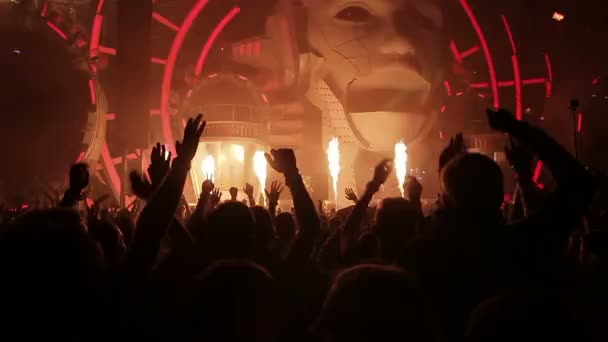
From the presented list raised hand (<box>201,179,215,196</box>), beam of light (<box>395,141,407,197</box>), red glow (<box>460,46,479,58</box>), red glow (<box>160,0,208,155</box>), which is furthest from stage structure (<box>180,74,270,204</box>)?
raised hand (<box>201,179,215,196</box>)

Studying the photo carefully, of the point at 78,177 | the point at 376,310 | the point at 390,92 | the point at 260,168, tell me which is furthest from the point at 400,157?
the point at 376,310

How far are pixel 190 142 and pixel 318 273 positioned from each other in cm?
83

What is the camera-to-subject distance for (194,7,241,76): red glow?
70.5 ft

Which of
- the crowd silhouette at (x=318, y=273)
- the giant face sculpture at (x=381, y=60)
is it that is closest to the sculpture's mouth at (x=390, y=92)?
the giant face sculpture at (x=381, y=60)

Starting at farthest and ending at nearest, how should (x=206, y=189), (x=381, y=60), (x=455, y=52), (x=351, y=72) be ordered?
(x=351, y=72)
(x=455, y=52)
(x=381, y=60)
(x=206, y=189)

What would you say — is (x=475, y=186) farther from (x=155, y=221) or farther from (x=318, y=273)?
(x=155, y=221)

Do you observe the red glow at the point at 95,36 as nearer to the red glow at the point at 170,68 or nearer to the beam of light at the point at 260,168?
the red glow at the point at 170,68

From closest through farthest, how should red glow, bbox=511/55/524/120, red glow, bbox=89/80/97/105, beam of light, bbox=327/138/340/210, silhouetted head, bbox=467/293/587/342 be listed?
1. silhouetted head, bbox=467/293/587/342
2. red glow, bbox=89/80/97/105
3. red glow, bbox=511/55/524/120
4. beam of light, bbox=327/138/340/210

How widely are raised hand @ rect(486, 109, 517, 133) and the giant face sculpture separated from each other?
20130 millimetres

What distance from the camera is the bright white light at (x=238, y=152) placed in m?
23.1

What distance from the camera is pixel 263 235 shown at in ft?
10.8

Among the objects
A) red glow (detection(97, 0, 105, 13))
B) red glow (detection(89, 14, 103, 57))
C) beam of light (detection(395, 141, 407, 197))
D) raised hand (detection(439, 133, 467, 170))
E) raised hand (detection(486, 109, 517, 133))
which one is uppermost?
red glow (detection(97, 0, 105, 13))

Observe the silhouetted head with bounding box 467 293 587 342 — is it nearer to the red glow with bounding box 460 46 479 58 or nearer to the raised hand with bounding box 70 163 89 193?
the raised hand with bounding box 70 163 89 193

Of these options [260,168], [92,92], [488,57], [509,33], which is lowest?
[260,168]
